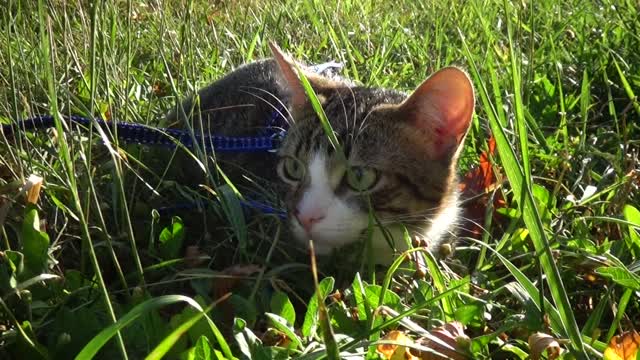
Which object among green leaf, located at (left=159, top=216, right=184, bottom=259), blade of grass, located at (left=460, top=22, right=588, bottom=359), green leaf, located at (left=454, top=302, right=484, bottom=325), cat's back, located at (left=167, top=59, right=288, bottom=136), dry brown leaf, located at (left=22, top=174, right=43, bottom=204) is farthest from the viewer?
cat's back, located at (left=167, top=59, right=288, bottom=136)

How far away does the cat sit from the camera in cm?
142

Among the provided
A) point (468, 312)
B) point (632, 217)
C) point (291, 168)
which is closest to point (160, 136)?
point (291, 168)

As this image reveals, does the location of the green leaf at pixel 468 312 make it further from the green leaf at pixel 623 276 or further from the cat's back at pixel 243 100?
the cat's back at pixel 243 100

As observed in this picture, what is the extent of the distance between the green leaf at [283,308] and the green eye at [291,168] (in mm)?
544

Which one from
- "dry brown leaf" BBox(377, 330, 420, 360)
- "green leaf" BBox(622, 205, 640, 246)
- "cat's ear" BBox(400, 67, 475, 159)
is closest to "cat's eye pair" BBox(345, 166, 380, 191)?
"cat's ear" BBox(400, 67, 475, 159)

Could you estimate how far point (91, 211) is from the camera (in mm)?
1438

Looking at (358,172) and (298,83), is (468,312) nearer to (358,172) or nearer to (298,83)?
(358,172)

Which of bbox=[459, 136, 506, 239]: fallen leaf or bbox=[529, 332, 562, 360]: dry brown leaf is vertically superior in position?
bbox=[459, 136, 506, 239]: fallen leaf

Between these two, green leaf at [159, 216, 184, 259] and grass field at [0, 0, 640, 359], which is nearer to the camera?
grass field at [0, 0, 640, 359]

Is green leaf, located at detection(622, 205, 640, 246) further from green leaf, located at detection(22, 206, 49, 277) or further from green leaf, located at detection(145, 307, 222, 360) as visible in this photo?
green leaf, located at detection(22, 206, 49, 277)

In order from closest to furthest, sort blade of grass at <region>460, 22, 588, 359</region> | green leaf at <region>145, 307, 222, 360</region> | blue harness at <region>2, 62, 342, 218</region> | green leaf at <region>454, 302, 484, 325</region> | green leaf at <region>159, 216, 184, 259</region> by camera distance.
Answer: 1. green leaf at <region>145, 307, 222, 360</region>
2. blade of grass at <region>460, 22, 588, 359</region>
3. green leaf at <region>454, 302, 484, 325</region>
4. green leaf at <region>159, 216, 184, 259</region>
5. blue harness at <region>2, 62, 342, 218</region>

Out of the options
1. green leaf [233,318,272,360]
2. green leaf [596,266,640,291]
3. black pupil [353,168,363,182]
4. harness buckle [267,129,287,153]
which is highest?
harness buckle [267,129,287,153]

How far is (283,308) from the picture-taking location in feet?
3.50

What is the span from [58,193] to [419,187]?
0.72 m
